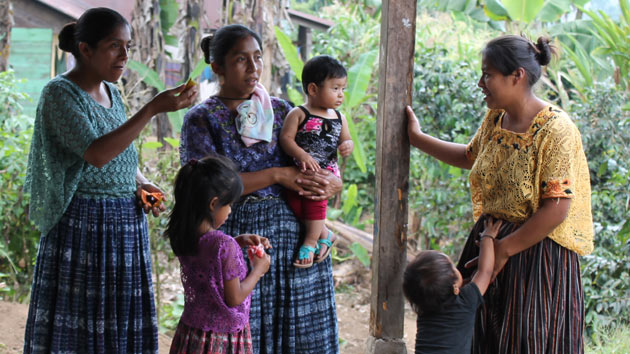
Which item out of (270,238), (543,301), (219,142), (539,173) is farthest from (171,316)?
(539,173)

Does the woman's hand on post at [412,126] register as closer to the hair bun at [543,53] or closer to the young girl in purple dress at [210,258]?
the hair bun at [543,53]

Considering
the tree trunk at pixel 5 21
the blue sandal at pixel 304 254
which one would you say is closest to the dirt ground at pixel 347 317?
the blue sandal at pixel 304 254

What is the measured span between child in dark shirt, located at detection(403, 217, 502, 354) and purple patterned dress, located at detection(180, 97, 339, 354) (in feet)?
1.46

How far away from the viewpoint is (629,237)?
13.8 ft

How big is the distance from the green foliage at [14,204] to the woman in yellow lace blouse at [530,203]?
11.9ft

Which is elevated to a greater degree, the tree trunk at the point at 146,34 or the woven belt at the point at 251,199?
the tree trunk at the point at 146,34

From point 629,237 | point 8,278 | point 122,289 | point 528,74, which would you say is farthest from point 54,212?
point 629,237

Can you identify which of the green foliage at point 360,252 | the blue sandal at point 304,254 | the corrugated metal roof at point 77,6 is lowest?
the green foliage at point 360,252

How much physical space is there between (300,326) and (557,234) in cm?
106

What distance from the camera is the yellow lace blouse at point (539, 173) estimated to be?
7.08ft

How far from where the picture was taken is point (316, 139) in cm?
258

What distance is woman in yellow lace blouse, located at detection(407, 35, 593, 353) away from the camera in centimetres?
218

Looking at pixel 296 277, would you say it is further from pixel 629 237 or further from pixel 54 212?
pixel 629 237

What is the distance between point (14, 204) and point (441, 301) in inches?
145
